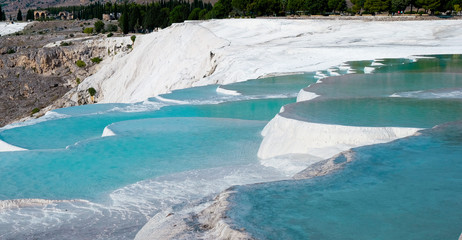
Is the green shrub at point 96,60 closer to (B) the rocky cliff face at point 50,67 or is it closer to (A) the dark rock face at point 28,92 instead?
(B) the rocky cliff face at point 50,67

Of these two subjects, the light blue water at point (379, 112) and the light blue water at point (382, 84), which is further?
the light blue water at point (382, 84)

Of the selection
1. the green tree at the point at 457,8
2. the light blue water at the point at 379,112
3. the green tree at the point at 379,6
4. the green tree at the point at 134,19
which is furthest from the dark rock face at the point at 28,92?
the green tree at the point at 457,8

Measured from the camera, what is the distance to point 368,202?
3854 mm

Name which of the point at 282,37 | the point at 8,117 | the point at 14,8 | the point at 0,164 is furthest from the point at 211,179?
the point at 14,8

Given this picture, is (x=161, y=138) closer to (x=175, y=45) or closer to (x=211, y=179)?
(x=211, y=179)

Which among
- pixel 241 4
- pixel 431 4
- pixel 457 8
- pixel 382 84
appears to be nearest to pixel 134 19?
pixel 241 4

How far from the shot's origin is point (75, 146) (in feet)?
26.4

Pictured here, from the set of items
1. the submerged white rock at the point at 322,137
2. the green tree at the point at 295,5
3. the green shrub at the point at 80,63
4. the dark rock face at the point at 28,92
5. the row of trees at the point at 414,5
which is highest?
the green tree at the point at 295,5

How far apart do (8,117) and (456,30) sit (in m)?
23.0

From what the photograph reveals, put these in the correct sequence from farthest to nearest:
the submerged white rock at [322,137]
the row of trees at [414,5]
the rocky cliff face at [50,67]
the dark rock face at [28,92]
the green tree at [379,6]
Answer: the green tree at [379,6] → the rocky cliff face at [50,67] → the row of trees at [414,5] → the dark rock face at [28,92] → the submerged white rock at [322,137]

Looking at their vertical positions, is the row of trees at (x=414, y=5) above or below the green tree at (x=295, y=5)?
below

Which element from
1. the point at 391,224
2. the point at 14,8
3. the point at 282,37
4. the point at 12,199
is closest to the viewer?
the point at 391,224

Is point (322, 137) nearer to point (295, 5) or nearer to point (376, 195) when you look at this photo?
point (376, 195)

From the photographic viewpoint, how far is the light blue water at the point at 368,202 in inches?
133
